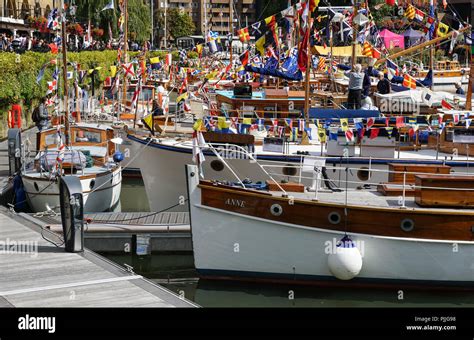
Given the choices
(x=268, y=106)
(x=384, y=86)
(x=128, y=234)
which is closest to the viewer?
(x=128, y=234)

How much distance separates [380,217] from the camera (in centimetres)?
1670

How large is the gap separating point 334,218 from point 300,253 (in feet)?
3.35

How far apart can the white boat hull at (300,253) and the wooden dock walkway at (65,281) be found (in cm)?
223

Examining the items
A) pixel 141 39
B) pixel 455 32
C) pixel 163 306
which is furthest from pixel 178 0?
pixel 163 306

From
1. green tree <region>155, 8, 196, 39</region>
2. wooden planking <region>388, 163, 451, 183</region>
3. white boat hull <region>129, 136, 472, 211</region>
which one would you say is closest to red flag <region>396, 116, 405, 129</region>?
white boat hull <region>129, 136, 472, 211</region>

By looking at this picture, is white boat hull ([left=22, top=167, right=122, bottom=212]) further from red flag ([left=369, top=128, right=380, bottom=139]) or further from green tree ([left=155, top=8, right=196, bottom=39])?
green tree ([left=155, top=8, right=196, bottom=39])

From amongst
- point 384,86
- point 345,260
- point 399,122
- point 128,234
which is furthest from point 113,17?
point 345,260

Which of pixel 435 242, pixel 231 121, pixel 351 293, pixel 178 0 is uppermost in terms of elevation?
pixel 178 0

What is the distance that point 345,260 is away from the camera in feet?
55.1

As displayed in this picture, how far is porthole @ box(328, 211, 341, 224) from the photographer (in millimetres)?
16828

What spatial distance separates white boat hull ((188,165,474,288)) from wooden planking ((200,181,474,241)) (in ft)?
0.41

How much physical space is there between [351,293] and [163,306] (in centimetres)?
489

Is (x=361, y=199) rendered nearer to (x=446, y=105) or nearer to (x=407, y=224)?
(x=407, y=224)
